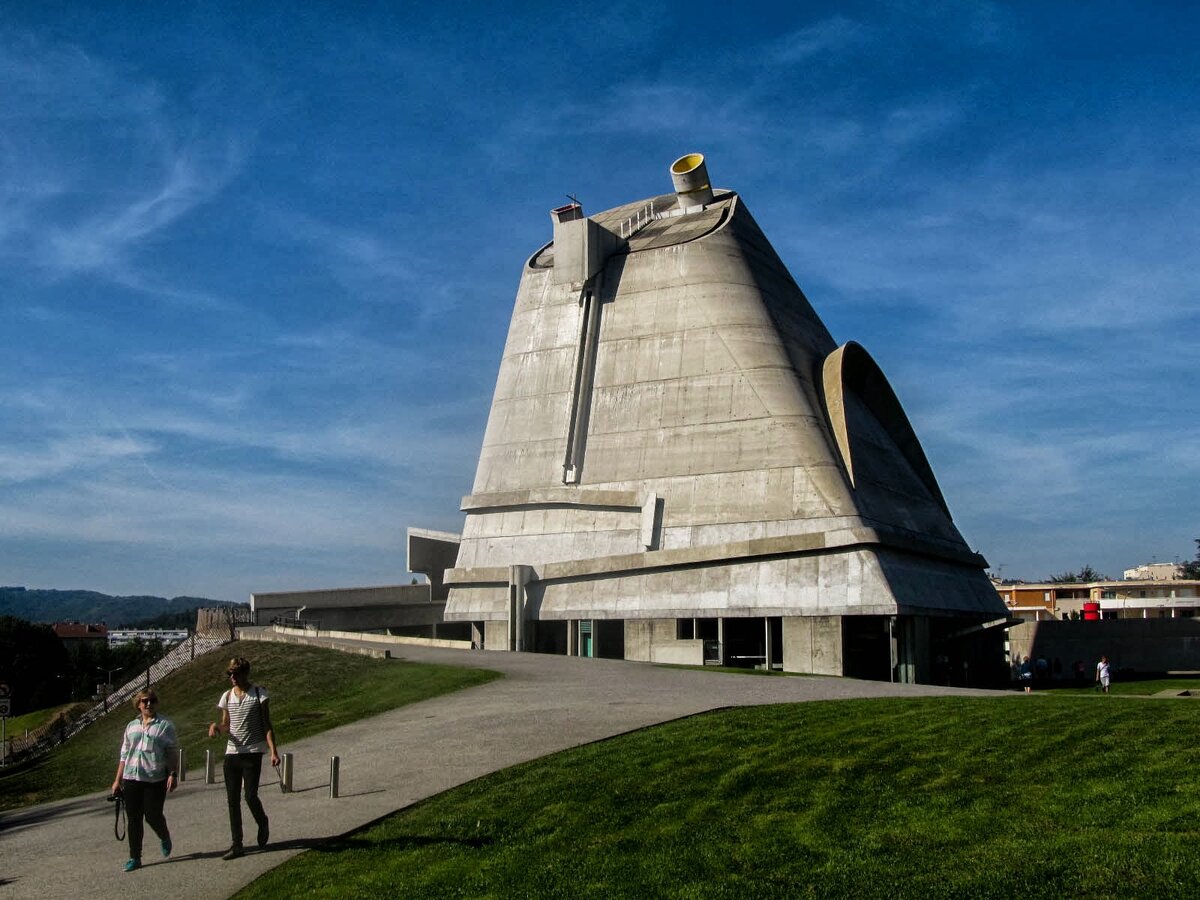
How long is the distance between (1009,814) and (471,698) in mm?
13235

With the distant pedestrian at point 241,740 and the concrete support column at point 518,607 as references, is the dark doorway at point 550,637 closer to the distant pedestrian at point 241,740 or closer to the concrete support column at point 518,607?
Answer: the concrete support column at point 518,607

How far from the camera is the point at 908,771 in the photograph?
12375mm

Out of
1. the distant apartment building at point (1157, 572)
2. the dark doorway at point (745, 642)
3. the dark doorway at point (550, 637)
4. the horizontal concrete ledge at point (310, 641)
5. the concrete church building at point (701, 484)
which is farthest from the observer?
the distant apartment building at point (1157, 572)

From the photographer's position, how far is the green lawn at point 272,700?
68.6ft

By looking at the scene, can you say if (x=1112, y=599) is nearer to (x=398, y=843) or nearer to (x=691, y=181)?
(x=691, y=181)

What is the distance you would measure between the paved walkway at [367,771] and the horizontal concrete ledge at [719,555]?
788 centimetres

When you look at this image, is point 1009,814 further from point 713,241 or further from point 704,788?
point 713,241

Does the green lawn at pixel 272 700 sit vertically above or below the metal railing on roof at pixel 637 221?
below

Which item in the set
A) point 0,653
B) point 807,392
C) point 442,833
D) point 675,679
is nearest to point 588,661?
point 675,679

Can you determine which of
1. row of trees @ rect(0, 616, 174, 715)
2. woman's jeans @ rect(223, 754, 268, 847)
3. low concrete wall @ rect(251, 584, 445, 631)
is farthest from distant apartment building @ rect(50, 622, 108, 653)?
woman's jeans @ rect(223, 754, 268, 847)

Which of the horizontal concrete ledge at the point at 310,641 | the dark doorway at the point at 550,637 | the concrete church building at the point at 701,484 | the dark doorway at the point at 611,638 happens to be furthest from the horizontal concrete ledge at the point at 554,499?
the horizontal concrete ledge at the point at 310,641

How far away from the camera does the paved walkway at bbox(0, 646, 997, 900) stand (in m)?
10.8

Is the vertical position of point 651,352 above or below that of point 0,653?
above

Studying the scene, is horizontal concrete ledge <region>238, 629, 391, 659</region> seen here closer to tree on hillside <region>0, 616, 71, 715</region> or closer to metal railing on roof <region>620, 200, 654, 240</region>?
metal railing on roof <region>620, 200, 654, 240</region>
